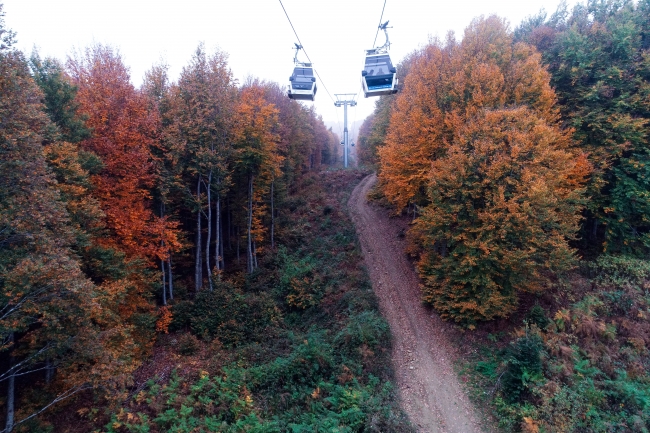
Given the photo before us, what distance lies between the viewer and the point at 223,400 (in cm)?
1302

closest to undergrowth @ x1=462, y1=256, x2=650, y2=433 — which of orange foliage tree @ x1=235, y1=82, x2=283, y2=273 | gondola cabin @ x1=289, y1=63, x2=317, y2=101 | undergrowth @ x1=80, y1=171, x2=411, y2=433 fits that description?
undergrowth @ x1=80, y1=171, x2=411, y2=433

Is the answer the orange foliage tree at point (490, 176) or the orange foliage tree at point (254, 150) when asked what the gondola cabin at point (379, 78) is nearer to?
the orange foliage tree at point (490, 176)

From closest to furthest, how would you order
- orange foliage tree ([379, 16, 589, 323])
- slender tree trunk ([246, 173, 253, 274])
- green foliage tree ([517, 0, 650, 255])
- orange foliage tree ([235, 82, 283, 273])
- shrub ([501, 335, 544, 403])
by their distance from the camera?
shrub ([501, 335, 544, 403]) → orange foliage tree ([379, 16, 589, 323]) → green foliage tree ([517, 0, 650, 255]) → orange foliage tree ([235, 82, 283, 273]) → slender tree trunk ([246, 173, 253, 274])

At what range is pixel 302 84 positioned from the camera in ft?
55.3

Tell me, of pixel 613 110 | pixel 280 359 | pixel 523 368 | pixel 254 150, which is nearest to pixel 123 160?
pixel 254 150

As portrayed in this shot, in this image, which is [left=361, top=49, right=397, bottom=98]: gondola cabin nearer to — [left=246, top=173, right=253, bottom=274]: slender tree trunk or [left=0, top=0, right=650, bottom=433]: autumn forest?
[left=0, top=0, right=650, bottom=433]: autumn forest

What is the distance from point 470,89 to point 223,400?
62.5 ft

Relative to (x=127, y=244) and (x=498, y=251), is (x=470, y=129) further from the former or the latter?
(x=127, y=244)

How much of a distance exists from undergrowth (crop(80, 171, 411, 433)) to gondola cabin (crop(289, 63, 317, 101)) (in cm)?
1133

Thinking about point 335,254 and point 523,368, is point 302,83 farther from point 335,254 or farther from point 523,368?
point 523,368

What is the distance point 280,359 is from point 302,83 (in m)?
13.3

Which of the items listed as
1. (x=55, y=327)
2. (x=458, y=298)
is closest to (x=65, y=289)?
(x=55, y=327)

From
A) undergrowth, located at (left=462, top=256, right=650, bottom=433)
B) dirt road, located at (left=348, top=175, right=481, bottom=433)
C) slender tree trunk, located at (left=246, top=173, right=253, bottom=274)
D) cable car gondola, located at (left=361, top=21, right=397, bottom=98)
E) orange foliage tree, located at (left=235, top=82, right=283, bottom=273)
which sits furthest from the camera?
slender tree trunk, located at (left=246, top=173, right=253, bottom=274)

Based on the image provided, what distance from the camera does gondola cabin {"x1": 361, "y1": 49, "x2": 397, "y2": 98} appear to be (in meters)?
15.6
